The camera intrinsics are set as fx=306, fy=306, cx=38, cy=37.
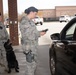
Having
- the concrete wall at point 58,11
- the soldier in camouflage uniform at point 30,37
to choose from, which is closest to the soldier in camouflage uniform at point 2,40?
the soldier in camouflage uniform at point 30,37

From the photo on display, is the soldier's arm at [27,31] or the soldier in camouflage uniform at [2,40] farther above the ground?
the soldier's arm at [27,31]

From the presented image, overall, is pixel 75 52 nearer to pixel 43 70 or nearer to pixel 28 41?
pixel 28 41

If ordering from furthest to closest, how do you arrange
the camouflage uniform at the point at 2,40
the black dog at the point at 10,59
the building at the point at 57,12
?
the building at the point at 57,12 < the black dog at the point at 10,59 < the camouflage uniform at the point at 2,40

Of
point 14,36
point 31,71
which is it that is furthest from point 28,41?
point 14,36

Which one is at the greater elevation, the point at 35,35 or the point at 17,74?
the point at 35,35

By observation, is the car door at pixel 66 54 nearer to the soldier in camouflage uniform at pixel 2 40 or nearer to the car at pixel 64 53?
the car at pixel 64 53

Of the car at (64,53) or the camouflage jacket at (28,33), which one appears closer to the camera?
the car at (64,53)

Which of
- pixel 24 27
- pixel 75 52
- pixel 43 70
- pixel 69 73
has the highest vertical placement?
pixel 24 27

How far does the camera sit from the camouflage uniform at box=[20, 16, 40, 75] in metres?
6.45

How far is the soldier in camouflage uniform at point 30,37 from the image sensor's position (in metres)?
6.45

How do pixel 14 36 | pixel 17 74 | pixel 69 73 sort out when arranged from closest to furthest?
pixel 69 73
pixel 17 74
pixel 14 36

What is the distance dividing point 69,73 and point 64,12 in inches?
3797

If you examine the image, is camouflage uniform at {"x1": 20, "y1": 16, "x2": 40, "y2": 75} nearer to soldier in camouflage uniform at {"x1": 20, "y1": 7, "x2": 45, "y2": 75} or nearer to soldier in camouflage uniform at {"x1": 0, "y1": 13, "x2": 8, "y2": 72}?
soldier in camouflage uniform at {"x1": 20, "y1": 7, "x2": 45, "y2": 75}

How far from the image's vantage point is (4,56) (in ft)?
29.1
